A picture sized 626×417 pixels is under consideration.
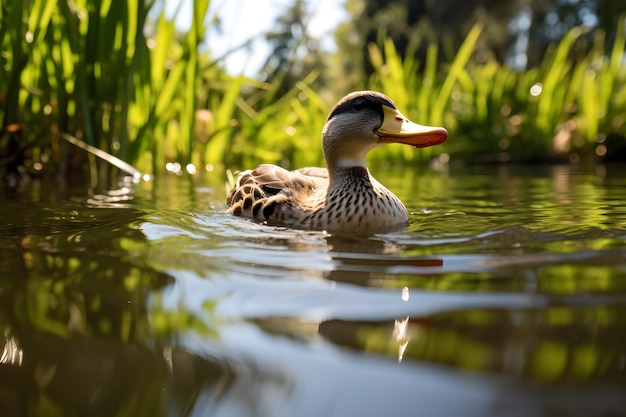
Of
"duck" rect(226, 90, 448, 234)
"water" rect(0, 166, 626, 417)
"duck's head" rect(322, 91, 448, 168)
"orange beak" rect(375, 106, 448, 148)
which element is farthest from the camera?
"duck's head" rect(322, 91, 448, 168)

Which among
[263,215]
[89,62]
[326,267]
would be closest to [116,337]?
[326,267]

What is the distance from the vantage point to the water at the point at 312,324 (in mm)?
784

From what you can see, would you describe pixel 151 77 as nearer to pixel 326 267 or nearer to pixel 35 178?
pixel 35 178

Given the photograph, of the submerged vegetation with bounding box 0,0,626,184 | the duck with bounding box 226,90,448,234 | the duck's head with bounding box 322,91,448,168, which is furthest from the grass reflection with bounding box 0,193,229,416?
the submerged vegetation with bounding box 0,0,626,184

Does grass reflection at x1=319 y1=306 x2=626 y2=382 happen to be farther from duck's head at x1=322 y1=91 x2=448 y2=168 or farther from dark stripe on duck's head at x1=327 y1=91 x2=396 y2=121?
dark stripe on duck's head at x1=327 y1=91 x2=396 y2=121

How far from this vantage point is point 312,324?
1.03 m

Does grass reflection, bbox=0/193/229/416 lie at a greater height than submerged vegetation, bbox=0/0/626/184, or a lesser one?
lesser

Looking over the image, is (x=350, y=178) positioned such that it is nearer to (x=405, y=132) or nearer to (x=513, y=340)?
(x=405, y=132)

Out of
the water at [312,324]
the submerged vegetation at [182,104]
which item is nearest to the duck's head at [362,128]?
the water at [312,324]

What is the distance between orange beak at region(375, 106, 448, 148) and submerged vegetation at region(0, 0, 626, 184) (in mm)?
1332

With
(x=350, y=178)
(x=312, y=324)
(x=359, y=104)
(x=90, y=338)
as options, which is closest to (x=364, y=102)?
(x=359, y=104)

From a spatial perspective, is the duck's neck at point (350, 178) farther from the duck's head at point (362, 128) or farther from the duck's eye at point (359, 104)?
the duck's eye at point (359, 104)

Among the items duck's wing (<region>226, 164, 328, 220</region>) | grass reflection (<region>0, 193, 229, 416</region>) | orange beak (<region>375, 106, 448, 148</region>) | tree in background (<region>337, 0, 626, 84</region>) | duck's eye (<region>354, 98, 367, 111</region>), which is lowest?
grass reflection (<region>0, 193, 229, 416</region>)

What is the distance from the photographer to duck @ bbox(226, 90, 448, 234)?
2389mm
